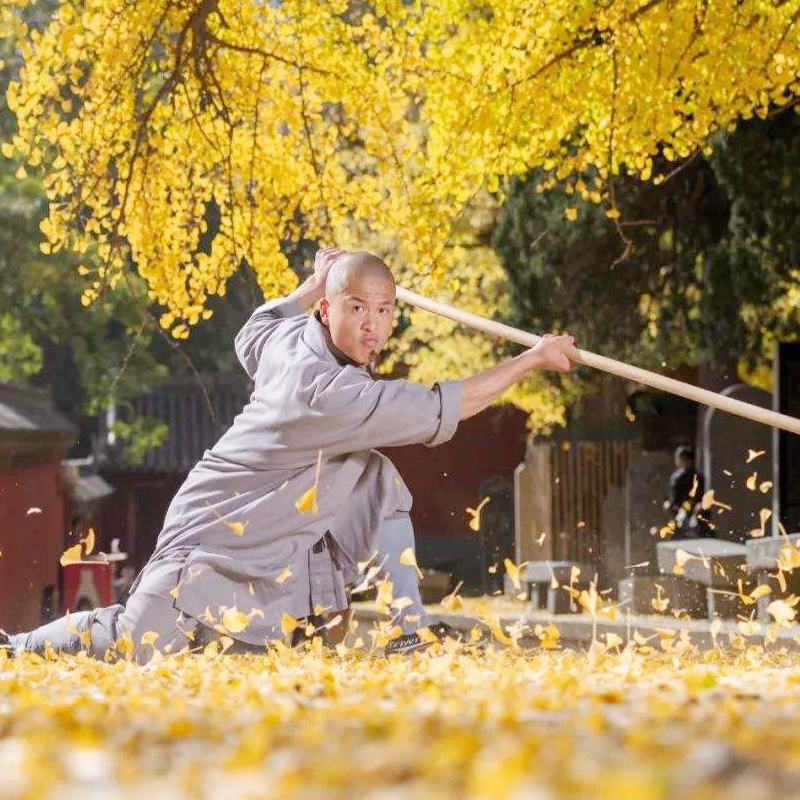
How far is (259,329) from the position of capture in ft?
24.2

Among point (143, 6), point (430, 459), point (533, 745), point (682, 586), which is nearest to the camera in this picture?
point (533, 745)

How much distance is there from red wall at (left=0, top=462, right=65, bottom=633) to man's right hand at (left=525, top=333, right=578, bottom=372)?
42.7 ft

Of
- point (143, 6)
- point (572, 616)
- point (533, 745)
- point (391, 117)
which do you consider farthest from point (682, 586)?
point (533, 745)

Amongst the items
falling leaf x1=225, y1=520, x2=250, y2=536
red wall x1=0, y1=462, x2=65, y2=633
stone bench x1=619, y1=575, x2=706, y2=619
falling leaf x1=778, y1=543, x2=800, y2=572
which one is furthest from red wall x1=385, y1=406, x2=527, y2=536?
falling leaf x1=225, y1=520, x2=250, y2=536

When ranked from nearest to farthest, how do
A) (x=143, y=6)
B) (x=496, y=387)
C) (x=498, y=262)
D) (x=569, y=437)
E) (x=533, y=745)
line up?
(x=533, y=745), (x=496, y=387), (x=143, y=6), (x=498, y=262), (x=569, y=437)

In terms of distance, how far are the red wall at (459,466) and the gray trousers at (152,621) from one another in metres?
23.5

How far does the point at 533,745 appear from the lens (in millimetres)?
3270

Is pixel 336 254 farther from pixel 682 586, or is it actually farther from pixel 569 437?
pixel 569 437

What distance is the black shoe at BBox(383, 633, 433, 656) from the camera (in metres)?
6.80

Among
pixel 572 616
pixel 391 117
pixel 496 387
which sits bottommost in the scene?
pixel 572 616

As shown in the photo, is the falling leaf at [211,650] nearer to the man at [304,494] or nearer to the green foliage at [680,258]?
the man at [304,494]

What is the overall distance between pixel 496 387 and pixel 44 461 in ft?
52.5

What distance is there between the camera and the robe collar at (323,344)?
682 cm

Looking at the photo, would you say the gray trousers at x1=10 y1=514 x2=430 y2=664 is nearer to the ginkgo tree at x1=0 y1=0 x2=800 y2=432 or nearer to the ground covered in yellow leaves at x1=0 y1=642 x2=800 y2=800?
the ground covered in yellow leaves at x1=0 y1=642 x2=800 y2=800
